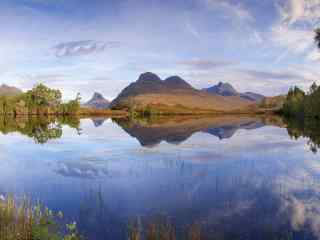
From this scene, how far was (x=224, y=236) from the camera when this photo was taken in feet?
40.0

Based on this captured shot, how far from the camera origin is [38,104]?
569ft

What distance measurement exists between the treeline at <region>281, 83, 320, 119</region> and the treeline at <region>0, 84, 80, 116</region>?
Answer: 105556 mm

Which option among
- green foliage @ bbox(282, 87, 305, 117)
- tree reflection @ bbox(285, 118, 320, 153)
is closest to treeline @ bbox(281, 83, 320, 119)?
green foliage @ bbox(282, 87, 305, 117)

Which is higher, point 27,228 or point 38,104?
point 38,104

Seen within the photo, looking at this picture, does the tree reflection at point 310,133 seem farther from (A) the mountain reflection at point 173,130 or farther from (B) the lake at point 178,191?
(A) the mountain reflection at point 173,130

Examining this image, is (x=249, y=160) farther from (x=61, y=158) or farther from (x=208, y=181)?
(x=61, y=158)

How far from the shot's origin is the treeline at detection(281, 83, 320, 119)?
107 meters

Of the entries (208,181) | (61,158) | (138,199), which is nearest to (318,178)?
(208,181)

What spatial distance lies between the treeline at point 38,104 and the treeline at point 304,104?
10556cm

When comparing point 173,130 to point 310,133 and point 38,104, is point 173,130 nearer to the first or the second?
point 310,133

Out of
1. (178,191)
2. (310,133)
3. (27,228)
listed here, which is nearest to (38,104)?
(310,133)

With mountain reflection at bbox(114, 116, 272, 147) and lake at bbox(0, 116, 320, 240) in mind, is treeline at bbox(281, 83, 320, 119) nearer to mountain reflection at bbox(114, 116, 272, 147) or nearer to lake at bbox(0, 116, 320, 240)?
mountain reflection at bbox(114, 116, 272, 147)

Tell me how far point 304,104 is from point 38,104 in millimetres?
124320

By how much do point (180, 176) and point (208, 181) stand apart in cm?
229
